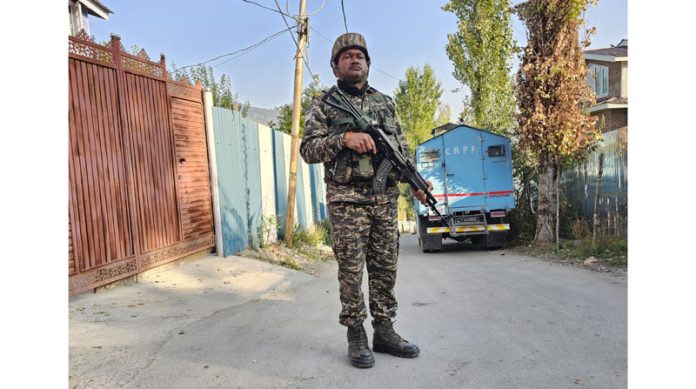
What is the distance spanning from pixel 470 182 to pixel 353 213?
351 inches

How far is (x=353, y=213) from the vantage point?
314 cm

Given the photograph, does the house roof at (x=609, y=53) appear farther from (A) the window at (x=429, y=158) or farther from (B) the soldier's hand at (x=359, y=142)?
(B) the soldier's hand at (x=359, y=142)

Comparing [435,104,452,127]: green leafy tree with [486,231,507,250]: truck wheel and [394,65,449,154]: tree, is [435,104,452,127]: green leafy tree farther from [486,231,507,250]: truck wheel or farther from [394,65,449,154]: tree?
[486,231,507,250]: truck wheel

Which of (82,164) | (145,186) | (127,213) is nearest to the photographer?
(82,164)

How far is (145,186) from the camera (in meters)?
5.94

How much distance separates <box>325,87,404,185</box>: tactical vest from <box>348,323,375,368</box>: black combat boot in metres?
0.94

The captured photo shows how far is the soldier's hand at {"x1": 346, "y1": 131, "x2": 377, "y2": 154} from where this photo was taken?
9.80ft

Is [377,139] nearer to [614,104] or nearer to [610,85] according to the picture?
[614,104]

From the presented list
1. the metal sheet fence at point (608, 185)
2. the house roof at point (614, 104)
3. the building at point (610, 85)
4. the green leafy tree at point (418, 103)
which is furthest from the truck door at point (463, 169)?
the green leafy tree at point (418, 103)

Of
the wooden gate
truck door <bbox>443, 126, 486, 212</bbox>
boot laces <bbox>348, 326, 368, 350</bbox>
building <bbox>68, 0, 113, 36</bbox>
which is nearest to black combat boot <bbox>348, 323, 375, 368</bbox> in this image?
boot laces <bbox>348, 326, 368, 350</bbox>
